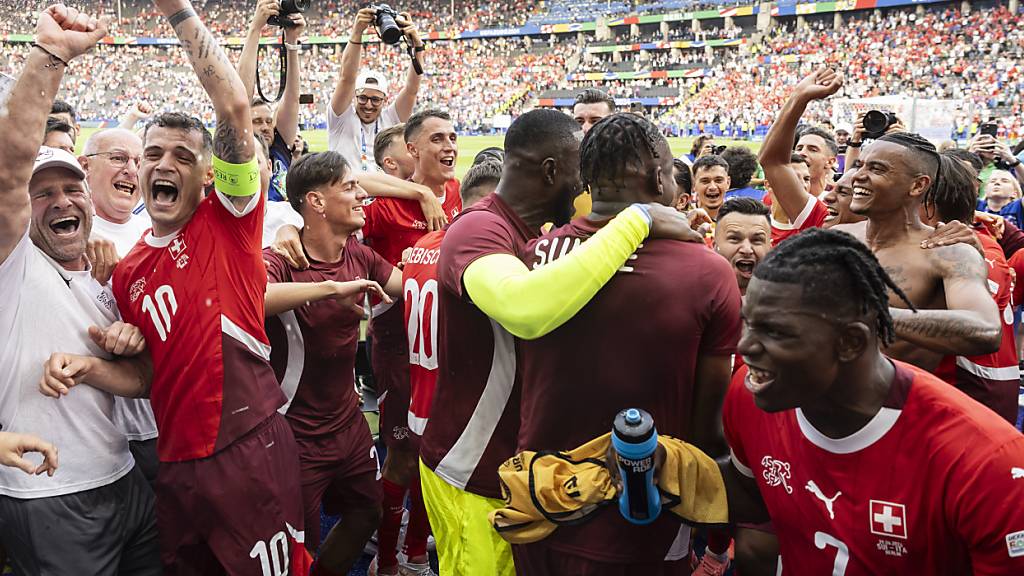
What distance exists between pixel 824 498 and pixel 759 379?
0.39m

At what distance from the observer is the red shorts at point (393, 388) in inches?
169

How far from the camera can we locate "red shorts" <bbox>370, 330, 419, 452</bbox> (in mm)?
4297

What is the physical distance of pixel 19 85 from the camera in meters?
2.20

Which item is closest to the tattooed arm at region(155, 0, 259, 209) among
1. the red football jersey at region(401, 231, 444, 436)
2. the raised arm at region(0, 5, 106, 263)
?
the raised arm at region(0, 5, 106, 263)

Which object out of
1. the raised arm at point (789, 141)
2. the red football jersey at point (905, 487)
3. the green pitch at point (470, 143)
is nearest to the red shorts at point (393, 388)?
the raised arm at point (789, 141)

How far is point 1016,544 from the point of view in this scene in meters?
1.66

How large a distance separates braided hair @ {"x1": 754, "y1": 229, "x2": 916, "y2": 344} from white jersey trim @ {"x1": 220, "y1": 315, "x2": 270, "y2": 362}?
182 centimetres

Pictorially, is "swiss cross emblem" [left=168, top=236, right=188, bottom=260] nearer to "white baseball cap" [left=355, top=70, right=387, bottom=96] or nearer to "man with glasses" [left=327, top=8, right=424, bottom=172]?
"man with glasses" [left=327, top=8, right=424, bottom=172]

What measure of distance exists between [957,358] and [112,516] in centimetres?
350

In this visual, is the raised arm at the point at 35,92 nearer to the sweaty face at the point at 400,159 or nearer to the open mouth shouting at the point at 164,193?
the open mouth shouting at the point at 164,193

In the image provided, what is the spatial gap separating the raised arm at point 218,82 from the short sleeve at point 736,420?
176 cm

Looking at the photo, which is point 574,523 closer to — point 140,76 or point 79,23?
point 79,23

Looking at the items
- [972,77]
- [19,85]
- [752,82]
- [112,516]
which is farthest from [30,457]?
[752,82]

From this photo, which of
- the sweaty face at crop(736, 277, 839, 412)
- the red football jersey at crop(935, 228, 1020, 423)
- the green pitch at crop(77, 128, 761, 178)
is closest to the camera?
the sweaty face at crop(736, 277, 839, 412)
